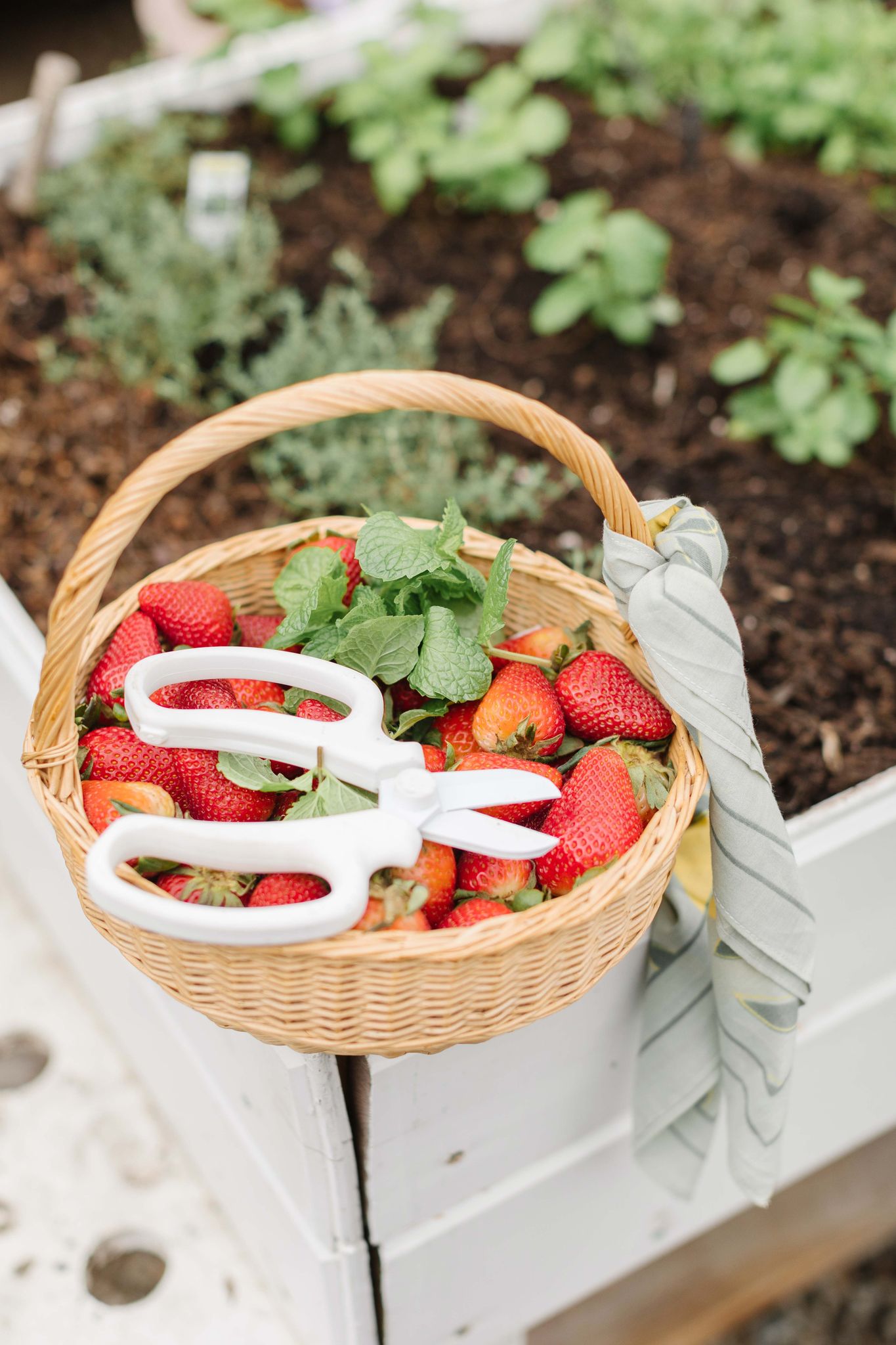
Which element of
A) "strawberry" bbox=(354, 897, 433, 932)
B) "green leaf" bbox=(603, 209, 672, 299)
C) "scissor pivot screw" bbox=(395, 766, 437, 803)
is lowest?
"green leaf" bbox=(603, 209, 672, 299)

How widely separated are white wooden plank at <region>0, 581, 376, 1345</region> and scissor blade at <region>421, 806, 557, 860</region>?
22 centimetres

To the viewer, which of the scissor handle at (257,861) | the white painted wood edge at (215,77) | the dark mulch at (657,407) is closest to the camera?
the scissor handle at (257,861)

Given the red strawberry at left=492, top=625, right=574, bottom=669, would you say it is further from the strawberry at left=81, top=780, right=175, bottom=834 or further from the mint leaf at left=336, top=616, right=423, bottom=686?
the strawberry at left=81, top=780, right=175, bottom=834

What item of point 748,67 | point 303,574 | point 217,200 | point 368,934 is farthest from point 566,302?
point 368,934

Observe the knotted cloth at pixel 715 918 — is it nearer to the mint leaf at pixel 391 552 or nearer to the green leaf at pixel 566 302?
the mint leaf at pixel 391 552

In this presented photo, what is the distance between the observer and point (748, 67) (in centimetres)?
218

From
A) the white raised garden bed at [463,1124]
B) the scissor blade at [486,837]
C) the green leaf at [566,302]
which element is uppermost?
the scissor blade at [486,837]

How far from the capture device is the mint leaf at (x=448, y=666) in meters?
0.81

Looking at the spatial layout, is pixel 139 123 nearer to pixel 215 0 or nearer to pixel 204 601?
pixel 215 0

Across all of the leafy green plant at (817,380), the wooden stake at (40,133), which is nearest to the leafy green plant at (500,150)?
the leafy green plant at (817,380)

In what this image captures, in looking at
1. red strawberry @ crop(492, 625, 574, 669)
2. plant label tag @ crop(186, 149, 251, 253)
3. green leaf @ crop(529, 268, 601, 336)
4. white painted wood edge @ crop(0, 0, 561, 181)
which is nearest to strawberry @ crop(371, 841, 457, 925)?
red strawberry @ crop(492, 625, 574, 669)

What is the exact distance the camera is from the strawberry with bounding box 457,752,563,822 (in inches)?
30.2

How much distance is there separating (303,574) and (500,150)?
49.2 inches

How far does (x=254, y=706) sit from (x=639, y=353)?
3.78 ft
